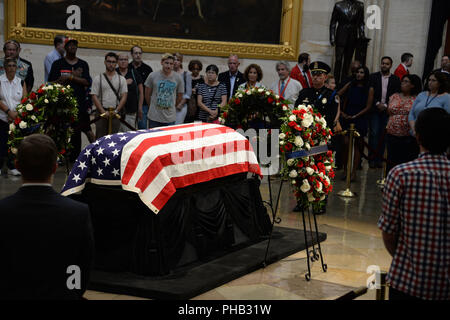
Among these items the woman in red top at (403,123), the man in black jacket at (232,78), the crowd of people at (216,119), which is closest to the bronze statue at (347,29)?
the crowd of people at (216,119)

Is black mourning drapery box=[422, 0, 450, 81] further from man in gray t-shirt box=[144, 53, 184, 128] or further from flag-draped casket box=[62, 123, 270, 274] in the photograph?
flag-draped casket box=[62, 123, 270, 274]

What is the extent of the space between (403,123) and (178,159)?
469cm

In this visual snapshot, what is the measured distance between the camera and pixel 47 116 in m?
8.50

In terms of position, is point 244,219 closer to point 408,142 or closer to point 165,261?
point 165,261

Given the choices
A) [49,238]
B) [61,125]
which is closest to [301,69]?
[61,125]

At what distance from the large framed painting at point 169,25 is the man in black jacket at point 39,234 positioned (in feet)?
36.4

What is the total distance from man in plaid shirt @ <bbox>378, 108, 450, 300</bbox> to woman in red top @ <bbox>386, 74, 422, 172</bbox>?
6.51 meters

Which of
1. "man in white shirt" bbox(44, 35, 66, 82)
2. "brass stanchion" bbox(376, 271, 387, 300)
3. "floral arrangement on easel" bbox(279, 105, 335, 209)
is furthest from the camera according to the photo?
"man in white shirt" bbox(44, 35, 66, 82)

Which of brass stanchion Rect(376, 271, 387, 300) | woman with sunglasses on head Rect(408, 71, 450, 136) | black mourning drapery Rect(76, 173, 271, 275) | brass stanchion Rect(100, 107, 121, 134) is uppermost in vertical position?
woman with sunglasses on head Rect(408, 71, 450, 136)

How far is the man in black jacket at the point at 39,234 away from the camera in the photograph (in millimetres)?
2719

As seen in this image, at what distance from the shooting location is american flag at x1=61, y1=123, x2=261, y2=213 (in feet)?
18.5

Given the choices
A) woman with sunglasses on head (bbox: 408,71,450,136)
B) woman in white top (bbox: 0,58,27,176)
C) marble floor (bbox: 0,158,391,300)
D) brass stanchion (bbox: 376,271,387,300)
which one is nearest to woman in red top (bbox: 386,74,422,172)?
marble floor (bbox: 0,158,391,300)

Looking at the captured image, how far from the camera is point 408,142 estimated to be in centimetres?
948

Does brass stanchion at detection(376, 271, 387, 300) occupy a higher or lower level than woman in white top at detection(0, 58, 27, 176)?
lower
